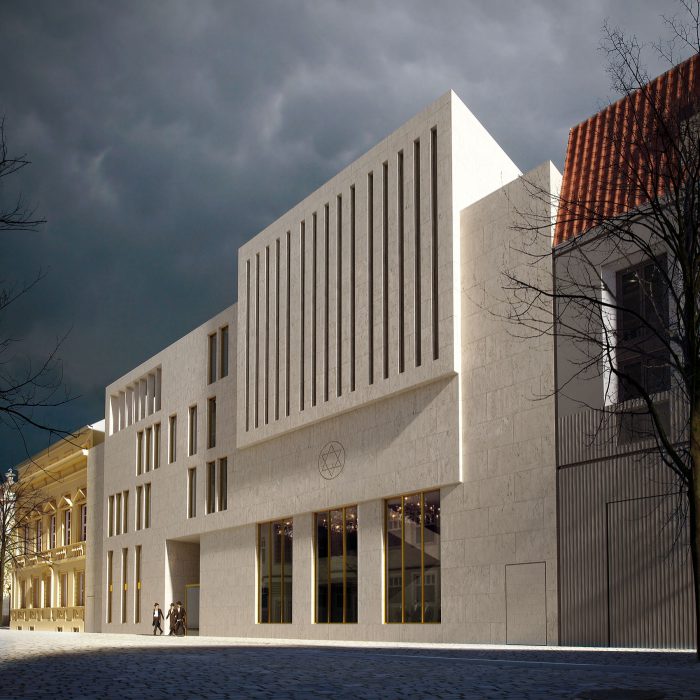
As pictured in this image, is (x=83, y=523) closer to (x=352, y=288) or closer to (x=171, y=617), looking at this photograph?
(x=171, y=617)

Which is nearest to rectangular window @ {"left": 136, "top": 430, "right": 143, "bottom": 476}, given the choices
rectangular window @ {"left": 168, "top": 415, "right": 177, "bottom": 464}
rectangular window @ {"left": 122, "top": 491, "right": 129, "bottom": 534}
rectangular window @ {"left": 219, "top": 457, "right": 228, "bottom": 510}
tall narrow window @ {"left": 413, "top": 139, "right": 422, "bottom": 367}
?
rectangular window @ {"left": 122, "top": 491, "right": 129, "bottom": 534}

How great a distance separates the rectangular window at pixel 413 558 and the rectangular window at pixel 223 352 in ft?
54.0

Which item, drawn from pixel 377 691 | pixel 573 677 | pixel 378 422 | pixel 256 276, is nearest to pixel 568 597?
pixel 378 422

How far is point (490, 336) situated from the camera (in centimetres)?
3150

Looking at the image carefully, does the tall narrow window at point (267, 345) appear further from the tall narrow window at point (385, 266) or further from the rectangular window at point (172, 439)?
the rectangular window at point (172, 439)

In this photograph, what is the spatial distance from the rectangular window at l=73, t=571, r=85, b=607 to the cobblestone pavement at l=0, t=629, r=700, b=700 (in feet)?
165

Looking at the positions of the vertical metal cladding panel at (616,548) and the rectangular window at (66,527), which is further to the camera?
the rectangular window at (66,527)

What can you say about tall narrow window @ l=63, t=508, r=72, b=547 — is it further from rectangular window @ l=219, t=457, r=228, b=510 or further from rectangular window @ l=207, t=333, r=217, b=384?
rectangular window @ l=219, t=457, r=228, b=510

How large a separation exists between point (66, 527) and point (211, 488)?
29.1 m

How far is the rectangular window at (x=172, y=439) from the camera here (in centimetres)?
5353

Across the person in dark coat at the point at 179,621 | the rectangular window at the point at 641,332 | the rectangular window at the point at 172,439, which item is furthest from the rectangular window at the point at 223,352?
the rectangular window at the point at 641,332

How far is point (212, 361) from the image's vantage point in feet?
166

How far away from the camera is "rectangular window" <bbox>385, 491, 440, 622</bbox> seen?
3269 centimetres

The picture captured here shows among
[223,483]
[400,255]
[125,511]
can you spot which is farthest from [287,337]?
[125,511]
